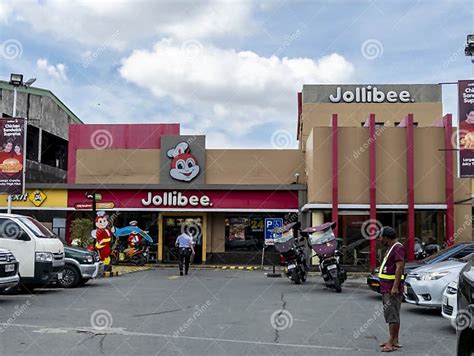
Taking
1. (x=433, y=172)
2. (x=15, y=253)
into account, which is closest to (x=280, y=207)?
(x=433, y=172)

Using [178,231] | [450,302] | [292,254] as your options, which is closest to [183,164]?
[178,231]

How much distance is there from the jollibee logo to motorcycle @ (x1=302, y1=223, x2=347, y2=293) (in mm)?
12135

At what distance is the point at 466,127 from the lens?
1844cm

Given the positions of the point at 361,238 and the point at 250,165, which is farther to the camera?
the point at 250,165

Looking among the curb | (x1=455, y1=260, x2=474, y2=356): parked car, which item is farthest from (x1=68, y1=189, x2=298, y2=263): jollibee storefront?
(x1=455, y1=260, x2=474, y2=356): parked car

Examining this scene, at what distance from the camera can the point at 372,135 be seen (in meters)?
23.3

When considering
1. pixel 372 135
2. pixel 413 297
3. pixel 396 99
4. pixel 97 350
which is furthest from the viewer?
pixel 396 99

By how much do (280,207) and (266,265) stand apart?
2.79 m

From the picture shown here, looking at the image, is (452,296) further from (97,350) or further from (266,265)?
(266,265)

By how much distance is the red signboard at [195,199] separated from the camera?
26828mm

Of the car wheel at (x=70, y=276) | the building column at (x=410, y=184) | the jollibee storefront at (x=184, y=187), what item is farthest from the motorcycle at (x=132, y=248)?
the building column at (x=410, y=184)

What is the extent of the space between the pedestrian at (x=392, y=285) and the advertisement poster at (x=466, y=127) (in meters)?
11.4

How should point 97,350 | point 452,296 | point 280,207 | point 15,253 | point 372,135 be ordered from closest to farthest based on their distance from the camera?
1. point 97,350
2. point 452,296
3. point 15,253
4. point 372,135
5. point 280,207

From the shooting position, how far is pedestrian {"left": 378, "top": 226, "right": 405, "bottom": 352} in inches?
310
